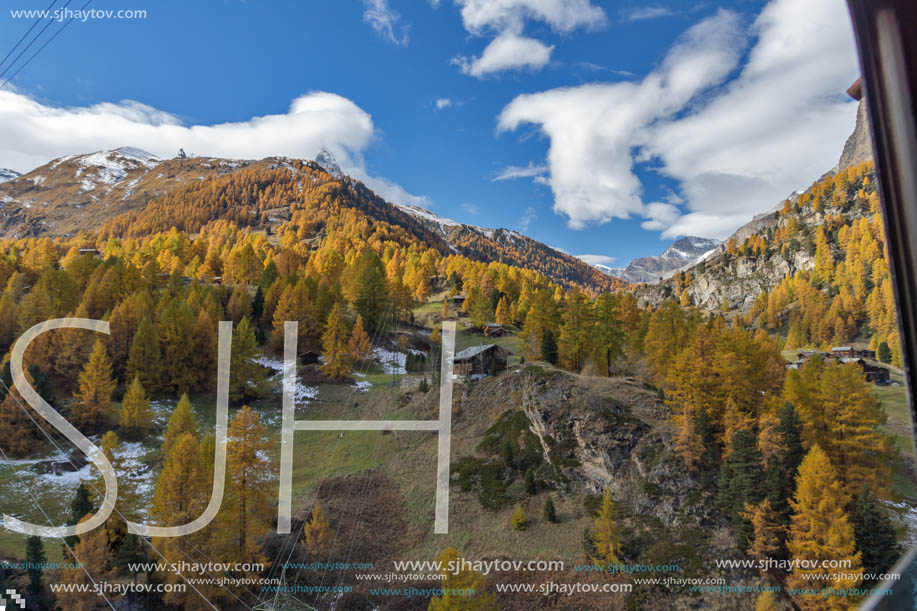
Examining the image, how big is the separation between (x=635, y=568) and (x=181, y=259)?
74.2 m

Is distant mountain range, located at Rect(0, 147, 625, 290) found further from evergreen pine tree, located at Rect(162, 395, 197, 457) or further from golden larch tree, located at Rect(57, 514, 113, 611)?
golden larch tree, located at Rect(57, 514, 113, 611)

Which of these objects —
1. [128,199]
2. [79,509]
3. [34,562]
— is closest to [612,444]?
[79,509]

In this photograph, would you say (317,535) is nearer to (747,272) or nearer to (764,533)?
(764,533)

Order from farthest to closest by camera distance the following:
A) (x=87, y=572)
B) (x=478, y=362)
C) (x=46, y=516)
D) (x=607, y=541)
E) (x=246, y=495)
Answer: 1. (x=478, y=362)
2. (x=46, y=516)
3. (x=246, y=495)
4. (x=607, y=541)
5. (x=87, y=572)

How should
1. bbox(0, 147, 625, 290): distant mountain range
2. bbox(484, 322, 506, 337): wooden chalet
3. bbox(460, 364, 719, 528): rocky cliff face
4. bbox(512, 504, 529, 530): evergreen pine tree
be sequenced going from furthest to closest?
1. bbox(0, 147, 625, 290): distant mountain range
2. bbox(484, 322, 506, 337): wooden chalet
3. bbox(512, 504, 529, 530): evergreen pine tree
4. bbox(460, 364, 719, 528): rocky cliff face

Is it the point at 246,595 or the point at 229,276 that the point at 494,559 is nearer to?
the point at 246,595

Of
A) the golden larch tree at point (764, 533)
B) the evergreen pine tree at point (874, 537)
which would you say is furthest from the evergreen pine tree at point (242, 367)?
the evergreen pine tree at point (874, 537)

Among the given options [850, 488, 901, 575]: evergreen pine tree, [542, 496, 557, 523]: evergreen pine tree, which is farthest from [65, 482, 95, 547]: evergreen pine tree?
[850, 488, 901, 575]: evergreen pine tree

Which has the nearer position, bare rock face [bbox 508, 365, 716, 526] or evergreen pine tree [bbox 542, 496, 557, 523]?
bare rock face [bbox 508, 365, 716, 526]

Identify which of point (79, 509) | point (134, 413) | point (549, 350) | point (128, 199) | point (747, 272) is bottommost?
point (79, 509)

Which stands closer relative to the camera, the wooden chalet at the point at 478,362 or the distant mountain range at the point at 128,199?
the wooden chalet at the point at 478,362

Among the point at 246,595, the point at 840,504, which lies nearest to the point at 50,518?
the point at 246,595

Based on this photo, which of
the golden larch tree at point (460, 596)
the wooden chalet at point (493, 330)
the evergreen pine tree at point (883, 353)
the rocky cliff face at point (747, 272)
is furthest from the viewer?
the rocky cliff face at point (747, 272)

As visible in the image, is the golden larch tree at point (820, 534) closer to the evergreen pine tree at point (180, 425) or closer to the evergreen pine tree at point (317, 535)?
the evergreen pine tree at point (317, 535)
